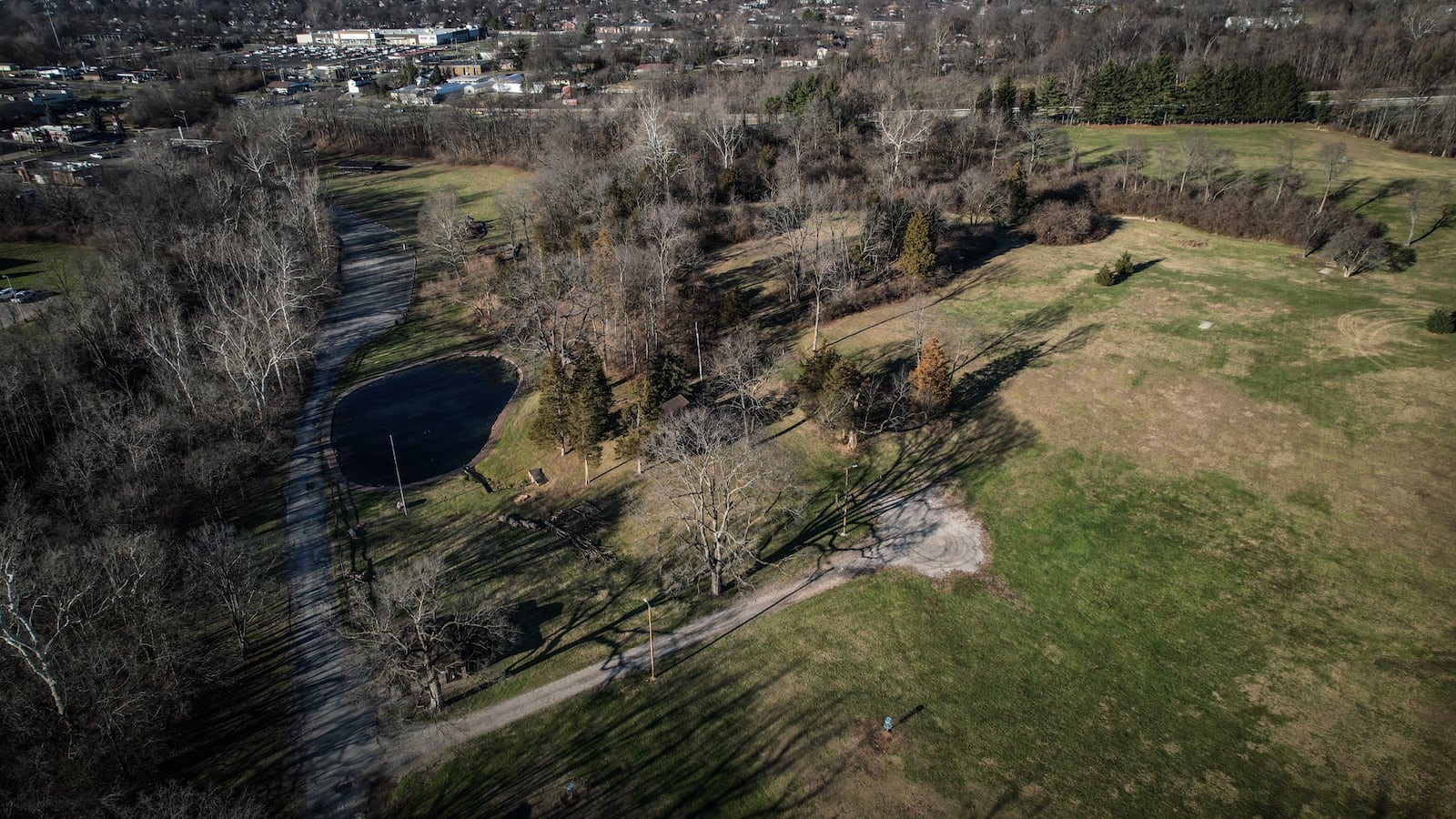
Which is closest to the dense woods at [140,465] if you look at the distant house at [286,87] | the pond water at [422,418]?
the pond water at [422,418]

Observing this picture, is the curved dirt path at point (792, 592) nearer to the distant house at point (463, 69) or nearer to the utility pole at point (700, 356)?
the utility pole at point (700, 356)

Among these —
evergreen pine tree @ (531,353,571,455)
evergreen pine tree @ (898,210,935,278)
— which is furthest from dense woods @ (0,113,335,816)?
evergreen pine tree @ (898,210,935,278)

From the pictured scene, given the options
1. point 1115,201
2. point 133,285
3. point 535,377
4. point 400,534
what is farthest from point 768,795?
point 1115,201

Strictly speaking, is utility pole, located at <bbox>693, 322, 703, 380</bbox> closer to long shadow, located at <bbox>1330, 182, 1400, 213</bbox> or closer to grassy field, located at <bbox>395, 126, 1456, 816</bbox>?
grassy field, located at <bbox>395, 126, 1456, 816</bbox>

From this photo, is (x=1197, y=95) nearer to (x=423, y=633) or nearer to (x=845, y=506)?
(x=845, y=506)

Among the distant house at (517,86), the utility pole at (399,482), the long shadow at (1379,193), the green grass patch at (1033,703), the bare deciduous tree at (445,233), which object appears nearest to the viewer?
the green grass patch at (1033,703)

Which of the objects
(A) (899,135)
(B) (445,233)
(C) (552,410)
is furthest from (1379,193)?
(B) (445,233)
